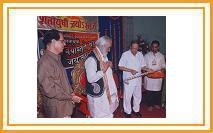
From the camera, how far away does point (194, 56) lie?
11.6 ft

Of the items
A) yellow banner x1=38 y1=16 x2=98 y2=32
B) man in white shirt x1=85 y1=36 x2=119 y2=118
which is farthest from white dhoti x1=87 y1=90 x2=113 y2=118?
yellow banner x1=38 y1=16 x2=98 y2=32

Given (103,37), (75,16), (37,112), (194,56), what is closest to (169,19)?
(194,56)

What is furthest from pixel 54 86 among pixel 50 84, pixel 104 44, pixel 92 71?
pixel 104 44

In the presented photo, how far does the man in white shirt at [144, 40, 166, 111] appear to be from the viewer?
3.64 m

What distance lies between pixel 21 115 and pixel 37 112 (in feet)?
0.54

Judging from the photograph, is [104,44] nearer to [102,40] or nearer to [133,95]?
[102,40]

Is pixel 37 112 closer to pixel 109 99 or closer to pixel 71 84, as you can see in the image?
pixel 71 84

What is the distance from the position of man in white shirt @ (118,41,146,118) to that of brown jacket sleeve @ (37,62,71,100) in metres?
0.66

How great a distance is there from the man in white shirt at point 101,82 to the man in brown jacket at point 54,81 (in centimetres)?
23

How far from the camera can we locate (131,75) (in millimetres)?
3729

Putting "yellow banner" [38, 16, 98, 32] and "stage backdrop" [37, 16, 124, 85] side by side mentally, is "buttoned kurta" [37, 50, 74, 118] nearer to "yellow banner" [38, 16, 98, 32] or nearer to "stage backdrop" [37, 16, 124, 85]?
"stage backdrop" [37, 16, 124, 85]

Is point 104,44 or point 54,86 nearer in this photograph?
point 54,86

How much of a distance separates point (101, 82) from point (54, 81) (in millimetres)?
547

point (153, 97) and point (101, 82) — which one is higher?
point (101, 82)
